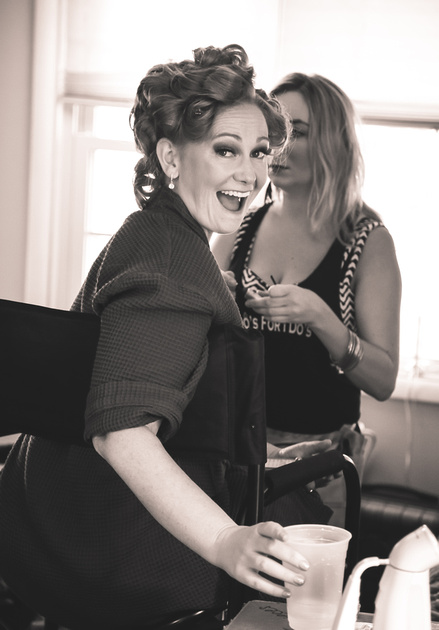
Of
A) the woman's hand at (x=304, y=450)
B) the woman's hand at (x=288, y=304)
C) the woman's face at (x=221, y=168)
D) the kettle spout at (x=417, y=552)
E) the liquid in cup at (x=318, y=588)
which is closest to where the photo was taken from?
the kettle spout at (x=417, y=552)

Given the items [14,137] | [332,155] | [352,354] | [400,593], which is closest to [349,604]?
[400,593]

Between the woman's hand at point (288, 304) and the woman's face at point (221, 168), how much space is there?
44 cm

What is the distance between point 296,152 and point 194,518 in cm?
128

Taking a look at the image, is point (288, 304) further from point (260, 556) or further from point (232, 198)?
point (260, 556)

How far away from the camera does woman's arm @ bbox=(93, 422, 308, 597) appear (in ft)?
2.58

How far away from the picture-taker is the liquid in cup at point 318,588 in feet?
2.92

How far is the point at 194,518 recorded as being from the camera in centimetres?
88

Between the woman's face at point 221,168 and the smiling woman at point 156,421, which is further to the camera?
the woman's face at point 221,168

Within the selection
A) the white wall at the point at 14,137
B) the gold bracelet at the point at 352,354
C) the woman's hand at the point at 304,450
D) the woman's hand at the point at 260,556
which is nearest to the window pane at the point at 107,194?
the white wall at the point at 14,137

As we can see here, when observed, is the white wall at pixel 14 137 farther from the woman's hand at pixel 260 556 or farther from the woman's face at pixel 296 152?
the woman's hand at pixel 260 556

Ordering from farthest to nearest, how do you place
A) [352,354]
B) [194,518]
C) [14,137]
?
1. [14,137]
2. [352,354]
3. [194,518]

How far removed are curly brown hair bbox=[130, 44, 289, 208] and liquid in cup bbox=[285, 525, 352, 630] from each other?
0.64 m

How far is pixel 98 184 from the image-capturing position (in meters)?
3.59

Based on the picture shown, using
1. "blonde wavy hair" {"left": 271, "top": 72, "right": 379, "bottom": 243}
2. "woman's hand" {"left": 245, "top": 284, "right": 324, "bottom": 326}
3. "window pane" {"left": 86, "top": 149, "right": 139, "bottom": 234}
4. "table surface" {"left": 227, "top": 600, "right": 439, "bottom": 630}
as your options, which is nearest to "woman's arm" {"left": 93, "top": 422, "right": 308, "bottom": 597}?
"table surface" {"left": 227, "top": 600, "right": 439, "bottom": 630}
